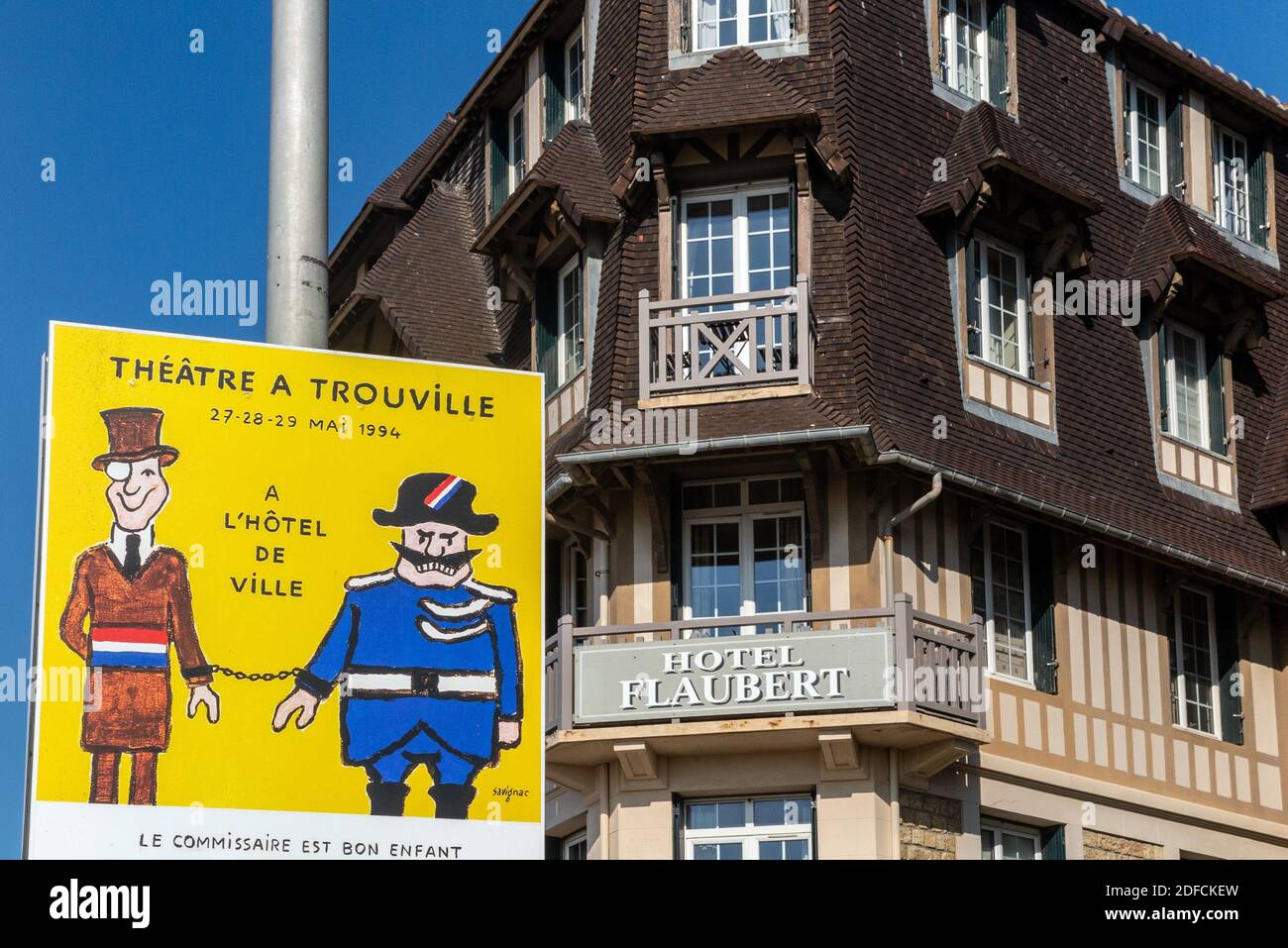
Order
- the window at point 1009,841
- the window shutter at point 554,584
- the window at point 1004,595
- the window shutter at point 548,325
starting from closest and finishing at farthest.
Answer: the window at point 1009,841 → the window at point 1004,595 → the window shutter at point 554,584 → the window shutter at point 548,325

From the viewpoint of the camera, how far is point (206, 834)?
28.2ft

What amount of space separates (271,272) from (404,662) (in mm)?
1728

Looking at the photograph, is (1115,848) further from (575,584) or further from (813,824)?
(575,584)

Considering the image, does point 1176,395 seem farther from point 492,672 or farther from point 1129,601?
point 492,672

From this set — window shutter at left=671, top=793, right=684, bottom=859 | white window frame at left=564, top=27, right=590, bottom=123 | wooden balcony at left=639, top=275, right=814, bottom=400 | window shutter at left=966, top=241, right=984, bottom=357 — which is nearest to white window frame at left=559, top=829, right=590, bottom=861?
window shutter at left=671, top=793, right=684, bottom=859

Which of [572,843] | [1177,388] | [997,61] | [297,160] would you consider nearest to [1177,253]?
[1177,388]

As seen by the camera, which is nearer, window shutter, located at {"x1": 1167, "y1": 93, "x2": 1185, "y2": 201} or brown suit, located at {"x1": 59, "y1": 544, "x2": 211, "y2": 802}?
brown suit, located at {"x1": 59, "y1": 544, "x2": 211, "y2": 802}

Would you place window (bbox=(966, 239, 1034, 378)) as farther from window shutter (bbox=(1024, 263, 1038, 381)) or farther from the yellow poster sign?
the yellow poster sign

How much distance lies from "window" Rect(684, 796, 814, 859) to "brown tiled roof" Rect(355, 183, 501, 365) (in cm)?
724

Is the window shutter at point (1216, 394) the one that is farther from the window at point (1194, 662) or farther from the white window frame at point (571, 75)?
the white window frame at point (571, 75)

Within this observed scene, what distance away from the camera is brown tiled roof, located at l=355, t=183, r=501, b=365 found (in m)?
27.5

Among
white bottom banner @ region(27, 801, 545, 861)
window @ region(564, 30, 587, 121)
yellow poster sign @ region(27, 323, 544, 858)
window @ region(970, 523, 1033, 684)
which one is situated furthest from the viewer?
window @ region(564, 30, 587, 121)

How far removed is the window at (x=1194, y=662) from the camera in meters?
25.9

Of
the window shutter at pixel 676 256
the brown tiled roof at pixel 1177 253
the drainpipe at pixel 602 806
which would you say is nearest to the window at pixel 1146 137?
the brown tiled roof at pixel 1177 253
